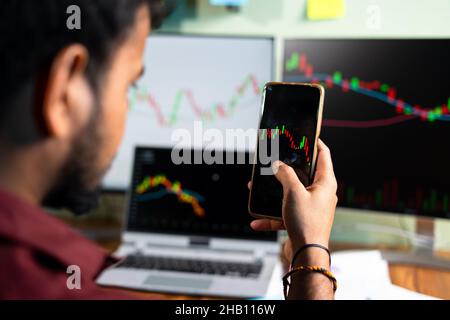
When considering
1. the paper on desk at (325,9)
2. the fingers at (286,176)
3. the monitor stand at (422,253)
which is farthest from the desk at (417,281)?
the paper on desk at (325,9)

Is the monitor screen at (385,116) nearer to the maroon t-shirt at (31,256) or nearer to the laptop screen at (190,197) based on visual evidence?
the laptop screen at (190,197)

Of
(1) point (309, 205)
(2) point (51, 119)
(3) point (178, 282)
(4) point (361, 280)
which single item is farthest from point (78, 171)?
(4) point (361, 280)

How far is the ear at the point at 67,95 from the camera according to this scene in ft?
1.22

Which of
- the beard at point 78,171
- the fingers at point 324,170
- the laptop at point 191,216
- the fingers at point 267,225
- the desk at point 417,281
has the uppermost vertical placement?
the beard at point 78,171

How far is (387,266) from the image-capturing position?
92cm

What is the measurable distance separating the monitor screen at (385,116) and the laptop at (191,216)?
0.19m

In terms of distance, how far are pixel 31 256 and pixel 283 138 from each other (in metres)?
0.37

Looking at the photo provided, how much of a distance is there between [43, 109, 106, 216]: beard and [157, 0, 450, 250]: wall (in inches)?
29.2

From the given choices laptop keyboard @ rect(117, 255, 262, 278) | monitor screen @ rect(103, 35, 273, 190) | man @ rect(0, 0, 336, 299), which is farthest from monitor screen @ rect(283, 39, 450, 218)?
man @ rect(0, 0, 336, 299)

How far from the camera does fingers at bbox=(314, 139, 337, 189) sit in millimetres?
596

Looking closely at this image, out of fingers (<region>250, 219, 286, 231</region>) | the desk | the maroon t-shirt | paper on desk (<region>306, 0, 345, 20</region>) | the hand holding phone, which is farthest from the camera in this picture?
paper on desk (<region>306, 0, 345, 20</region>)

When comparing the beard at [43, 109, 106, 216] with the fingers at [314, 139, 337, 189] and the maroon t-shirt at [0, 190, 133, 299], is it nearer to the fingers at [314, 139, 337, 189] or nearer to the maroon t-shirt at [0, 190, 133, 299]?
Result: the maroon t-shirt at [0, 190, 133, 299]

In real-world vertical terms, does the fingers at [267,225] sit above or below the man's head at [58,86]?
below
